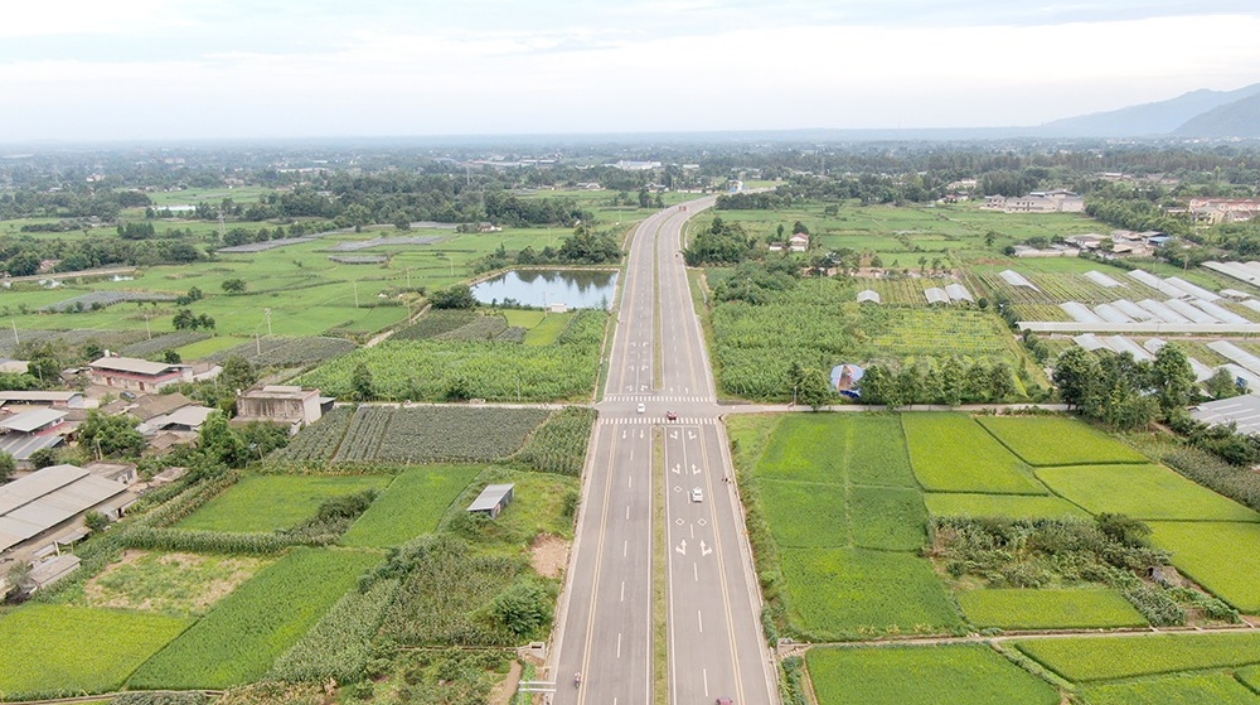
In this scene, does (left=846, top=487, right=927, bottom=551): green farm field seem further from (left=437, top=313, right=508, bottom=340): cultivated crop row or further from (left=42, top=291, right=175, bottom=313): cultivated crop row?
(left=42, top=291, right=175, bottom=313): cultivated crop row

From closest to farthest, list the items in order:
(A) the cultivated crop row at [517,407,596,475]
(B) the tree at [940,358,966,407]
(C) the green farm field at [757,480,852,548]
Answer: (C) the green farm field at [757,480,852,548] → (A) the cultivated crop row at [517,407,596,475] → (B) the tree at [940,358,966,407]

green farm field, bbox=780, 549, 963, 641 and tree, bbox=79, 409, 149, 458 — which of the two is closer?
green farm field, bbox=780, 549, 963, 641

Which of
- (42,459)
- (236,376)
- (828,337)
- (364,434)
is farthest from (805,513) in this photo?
(42,459)

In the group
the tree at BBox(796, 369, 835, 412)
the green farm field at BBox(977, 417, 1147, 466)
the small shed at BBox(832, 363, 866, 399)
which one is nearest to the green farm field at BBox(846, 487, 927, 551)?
the green farm field at BBox(977, 417, 1147, 466)

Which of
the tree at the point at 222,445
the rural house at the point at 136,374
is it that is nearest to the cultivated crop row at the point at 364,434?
the tree at the point at 222,445

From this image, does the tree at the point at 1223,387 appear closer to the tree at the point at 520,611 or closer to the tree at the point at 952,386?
the tree at the point at 952,386

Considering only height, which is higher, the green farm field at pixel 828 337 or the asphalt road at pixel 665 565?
the green farm field at pixel 828 337

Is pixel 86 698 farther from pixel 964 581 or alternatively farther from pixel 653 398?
pixel 653 398
